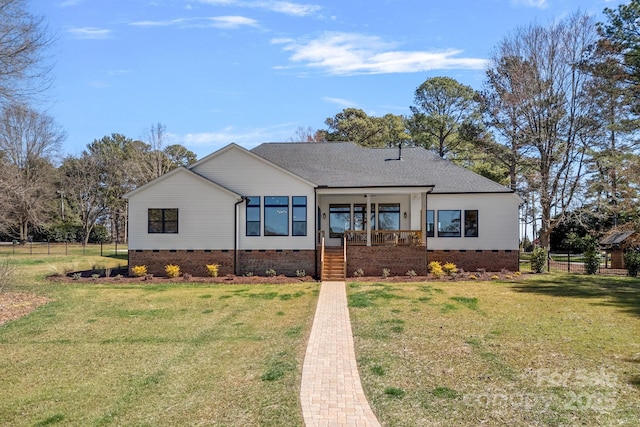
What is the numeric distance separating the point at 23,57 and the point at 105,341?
11077mm

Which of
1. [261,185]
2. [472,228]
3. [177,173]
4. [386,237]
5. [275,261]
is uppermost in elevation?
[177,173]

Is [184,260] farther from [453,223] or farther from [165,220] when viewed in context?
[453,223]

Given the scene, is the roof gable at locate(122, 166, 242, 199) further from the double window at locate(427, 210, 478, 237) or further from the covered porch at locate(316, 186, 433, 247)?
the double window at locate(427, 210, 478, 237)

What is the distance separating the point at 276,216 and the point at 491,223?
1078 cm

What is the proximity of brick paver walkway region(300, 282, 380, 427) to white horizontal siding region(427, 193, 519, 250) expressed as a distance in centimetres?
1266

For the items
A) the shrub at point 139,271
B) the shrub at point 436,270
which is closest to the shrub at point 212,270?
the shrub at point 139,271

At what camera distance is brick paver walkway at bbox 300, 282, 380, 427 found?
17.9ft

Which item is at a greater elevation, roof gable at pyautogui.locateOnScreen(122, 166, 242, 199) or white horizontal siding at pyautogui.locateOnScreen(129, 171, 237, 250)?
roof gable at pyautogui.locateOnScreen(122, 166, 242, 199)

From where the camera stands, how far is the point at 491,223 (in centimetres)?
2169

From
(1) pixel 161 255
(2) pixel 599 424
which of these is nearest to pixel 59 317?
(1) pixel 161 255

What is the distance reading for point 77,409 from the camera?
593 centimetres

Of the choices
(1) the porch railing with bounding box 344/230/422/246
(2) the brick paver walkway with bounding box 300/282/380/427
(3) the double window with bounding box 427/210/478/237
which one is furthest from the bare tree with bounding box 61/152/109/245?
(2) the brick paver walkway with bounding box 300/282/380/427

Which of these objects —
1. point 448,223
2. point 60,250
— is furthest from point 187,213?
point 60,250

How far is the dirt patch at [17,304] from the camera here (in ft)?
38.7
